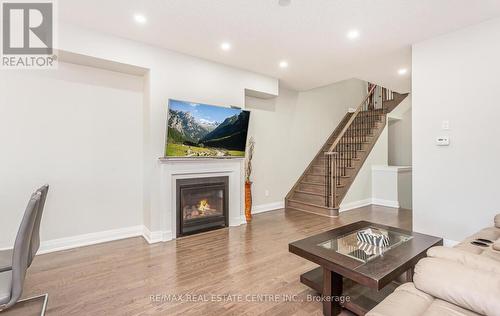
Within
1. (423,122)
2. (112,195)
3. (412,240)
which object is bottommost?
(412,240)

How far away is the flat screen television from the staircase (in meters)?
2.01

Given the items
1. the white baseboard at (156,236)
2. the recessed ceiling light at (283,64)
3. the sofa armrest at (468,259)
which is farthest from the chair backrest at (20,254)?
the recessed ceiling light at (283,64)

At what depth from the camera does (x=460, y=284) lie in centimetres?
115

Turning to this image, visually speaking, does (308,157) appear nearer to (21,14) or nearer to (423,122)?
(423,122)

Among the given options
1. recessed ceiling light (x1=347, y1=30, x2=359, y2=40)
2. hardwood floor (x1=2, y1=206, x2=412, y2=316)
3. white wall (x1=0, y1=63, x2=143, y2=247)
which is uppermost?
recessed ceiling light (x1=347, y1=30, x2=359, y2=40)

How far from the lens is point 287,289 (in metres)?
2.27

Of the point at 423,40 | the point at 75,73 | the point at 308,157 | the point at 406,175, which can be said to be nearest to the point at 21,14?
the point at 75,73

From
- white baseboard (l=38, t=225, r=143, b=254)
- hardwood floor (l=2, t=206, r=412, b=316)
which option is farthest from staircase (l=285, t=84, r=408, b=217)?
white baseboard (l=38, t=225, r=143, b=254)

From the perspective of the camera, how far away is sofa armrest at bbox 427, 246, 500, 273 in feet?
4.00

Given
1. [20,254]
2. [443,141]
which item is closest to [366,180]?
[443,141]

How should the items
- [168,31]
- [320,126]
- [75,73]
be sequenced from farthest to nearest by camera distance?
1. [320,126]
2. [75,73]
3. [168,31]

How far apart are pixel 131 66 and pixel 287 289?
3.34m

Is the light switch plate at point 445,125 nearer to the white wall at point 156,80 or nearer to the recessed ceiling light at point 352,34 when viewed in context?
the recessed ceiling light at point 352,34

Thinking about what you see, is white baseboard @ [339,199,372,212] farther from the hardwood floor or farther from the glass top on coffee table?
the glass top on coffee table
